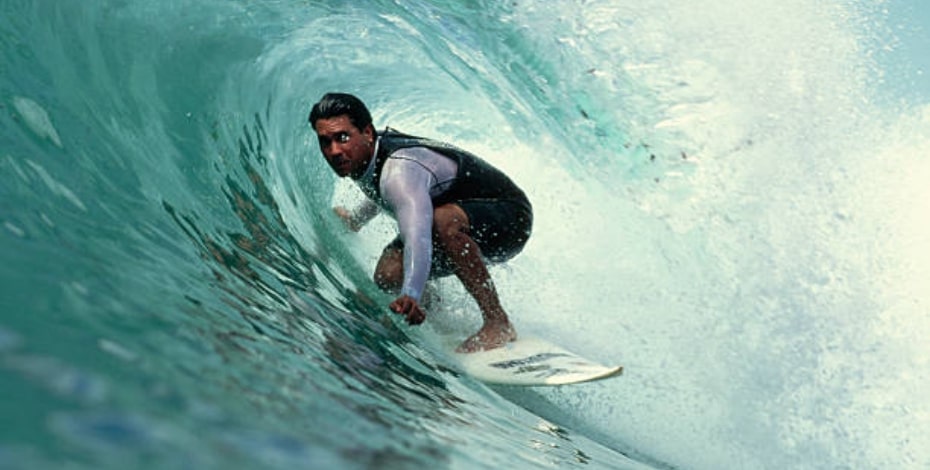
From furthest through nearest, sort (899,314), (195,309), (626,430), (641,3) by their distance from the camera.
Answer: (641,3) → (899,314) → (626,430) → (195,309)

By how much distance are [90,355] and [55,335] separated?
2.9 inches

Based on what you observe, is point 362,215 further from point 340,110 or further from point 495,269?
point 340,110

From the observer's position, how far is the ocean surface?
1513 mm

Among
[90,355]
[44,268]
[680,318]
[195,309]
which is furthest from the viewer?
[680,318]

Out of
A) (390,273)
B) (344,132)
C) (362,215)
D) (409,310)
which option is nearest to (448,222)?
(390,273)

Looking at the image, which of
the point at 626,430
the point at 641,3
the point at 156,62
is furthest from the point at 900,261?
the point at 156,62

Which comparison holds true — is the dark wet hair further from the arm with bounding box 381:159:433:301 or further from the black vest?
the arm with bounding box 381:159:433:301

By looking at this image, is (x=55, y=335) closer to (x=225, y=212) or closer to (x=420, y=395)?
(x=420, y=395)

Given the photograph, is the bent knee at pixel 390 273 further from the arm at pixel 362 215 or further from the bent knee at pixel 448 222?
the arm at pixel 362 215

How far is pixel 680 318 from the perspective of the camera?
4.26 m

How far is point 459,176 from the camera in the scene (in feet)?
11.3

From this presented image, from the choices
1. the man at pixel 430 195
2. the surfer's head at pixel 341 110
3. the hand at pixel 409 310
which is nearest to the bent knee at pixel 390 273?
the man at pixel 430 195

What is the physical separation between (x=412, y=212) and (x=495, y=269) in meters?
1.32

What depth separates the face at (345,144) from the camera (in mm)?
3285
